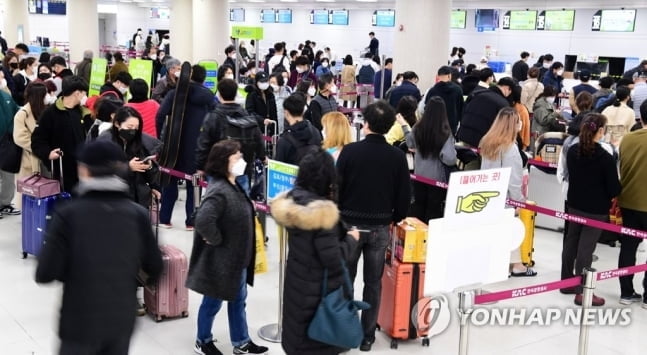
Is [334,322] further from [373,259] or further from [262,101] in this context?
[262,101]

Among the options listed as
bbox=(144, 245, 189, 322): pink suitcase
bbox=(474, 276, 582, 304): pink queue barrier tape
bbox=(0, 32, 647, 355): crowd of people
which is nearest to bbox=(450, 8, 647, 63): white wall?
bbox=(0, 32, 647, 355): crowd of people

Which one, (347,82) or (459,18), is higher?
(459,18)

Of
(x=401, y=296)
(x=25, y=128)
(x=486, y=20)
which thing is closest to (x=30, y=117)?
(x=25, y=128)

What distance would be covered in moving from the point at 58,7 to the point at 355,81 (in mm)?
24865

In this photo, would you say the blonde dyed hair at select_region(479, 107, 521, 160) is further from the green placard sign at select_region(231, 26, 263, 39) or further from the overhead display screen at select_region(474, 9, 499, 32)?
the overhead display screen at select_region(474, 9, 499, 32)

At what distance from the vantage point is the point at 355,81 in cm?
1833

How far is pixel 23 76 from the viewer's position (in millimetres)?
11320

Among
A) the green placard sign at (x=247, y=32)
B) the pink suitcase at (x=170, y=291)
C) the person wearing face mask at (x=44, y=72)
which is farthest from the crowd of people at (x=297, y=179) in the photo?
the green placard sign at (x=247, y=32)

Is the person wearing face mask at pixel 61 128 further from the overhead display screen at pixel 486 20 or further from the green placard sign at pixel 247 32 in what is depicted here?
the overhead display screen at pixel 486 20

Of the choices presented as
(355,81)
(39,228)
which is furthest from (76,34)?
(39,228)

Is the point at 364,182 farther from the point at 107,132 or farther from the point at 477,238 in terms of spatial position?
the point at 107,132

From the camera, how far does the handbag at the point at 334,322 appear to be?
3.75 m

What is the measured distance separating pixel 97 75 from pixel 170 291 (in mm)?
8058

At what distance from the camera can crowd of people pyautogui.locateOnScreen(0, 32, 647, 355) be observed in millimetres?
3127
